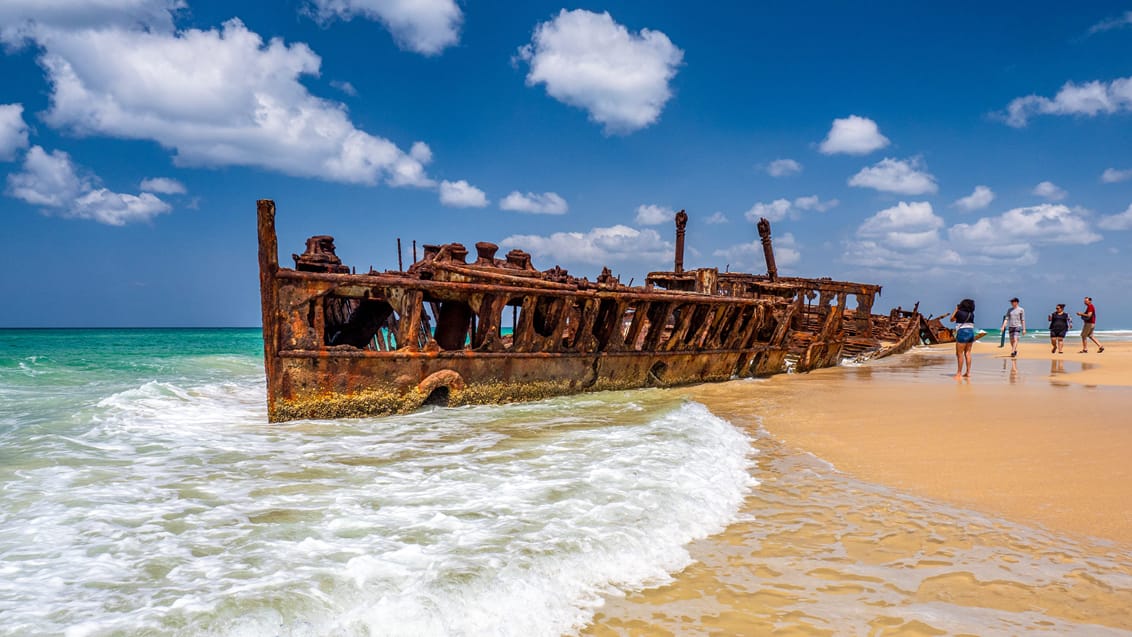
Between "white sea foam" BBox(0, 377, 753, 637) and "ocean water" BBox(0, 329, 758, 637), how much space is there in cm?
1

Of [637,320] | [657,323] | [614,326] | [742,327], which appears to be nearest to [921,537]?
[614,326]

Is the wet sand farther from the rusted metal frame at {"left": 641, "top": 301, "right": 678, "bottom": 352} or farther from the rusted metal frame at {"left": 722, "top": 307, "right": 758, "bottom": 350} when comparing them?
the rusted metal frame at {"left": 722, "top": 307, "right": 758, "bottom": 350}

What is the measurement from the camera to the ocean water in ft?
9.28

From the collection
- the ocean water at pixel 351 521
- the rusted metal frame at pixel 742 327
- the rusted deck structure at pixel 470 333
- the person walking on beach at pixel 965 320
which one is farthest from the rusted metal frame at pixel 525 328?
the person walking on beach at pixel 965 320

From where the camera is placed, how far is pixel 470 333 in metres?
10.2

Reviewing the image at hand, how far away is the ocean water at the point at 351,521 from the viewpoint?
111 inches

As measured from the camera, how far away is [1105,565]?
10.5ft

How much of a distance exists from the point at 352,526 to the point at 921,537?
3402 mm

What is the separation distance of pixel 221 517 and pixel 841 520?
3997mm

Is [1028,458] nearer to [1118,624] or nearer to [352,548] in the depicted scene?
[1118,624]

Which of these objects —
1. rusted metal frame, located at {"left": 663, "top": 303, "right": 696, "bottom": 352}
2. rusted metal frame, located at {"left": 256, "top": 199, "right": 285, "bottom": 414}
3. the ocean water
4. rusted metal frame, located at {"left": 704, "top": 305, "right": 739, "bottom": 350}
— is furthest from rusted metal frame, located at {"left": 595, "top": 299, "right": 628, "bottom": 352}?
rusted metal frame, located at {"left": 256, "top": 199, "right": 285, "bottom": 414}

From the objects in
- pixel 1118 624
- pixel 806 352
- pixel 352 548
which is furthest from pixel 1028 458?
pixel 806 352

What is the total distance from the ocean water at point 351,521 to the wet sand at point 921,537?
32cm

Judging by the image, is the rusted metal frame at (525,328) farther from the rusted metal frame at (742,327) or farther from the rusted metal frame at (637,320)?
the rusted metal frame at (742,327)
